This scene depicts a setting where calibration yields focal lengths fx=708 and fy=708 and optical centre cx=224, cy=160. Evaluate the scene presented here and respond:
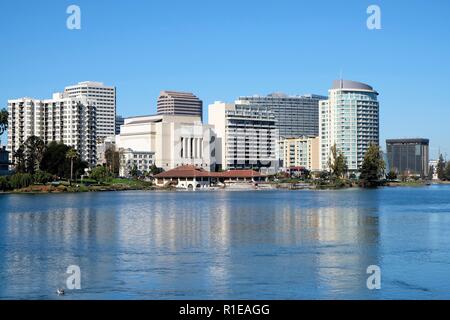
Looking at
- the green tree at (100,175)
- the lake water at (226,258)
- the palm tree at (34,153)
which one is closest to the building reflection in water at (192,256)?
the lake water at (226,258)

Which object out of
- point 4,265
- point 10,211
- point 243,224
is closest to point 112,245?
point 4,265

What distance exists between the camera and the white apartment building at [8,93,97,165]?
17525 centimetres

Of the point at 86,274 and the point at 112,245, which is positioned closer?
the point at 86,274

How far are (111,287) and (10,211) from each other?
43.0 m

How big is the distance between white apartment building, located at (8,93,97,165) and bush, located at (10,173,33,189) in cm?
6087

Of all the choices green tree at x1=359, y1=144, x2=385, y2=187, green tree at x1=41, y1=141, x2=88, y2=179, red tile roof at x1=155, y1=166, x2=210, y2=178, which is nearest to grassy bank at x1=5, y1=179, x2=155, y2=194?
green tree at x1=41, y1=141, x2=88, y2=179

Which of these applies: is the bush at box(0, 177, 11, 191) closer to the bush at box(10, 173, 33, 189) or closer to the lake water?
the bush at box(10, 173, 33, 189)

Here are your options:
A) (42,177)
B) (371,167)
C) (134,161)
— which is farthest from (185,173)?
(42,177)

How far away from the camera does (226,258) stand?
101 ft

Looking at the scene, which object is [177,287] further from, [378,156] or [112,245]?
[378,156]

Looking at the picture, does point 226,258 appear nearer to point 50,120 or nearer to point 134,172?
point 134,172

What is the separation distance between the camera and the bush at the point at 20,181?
113 metres
